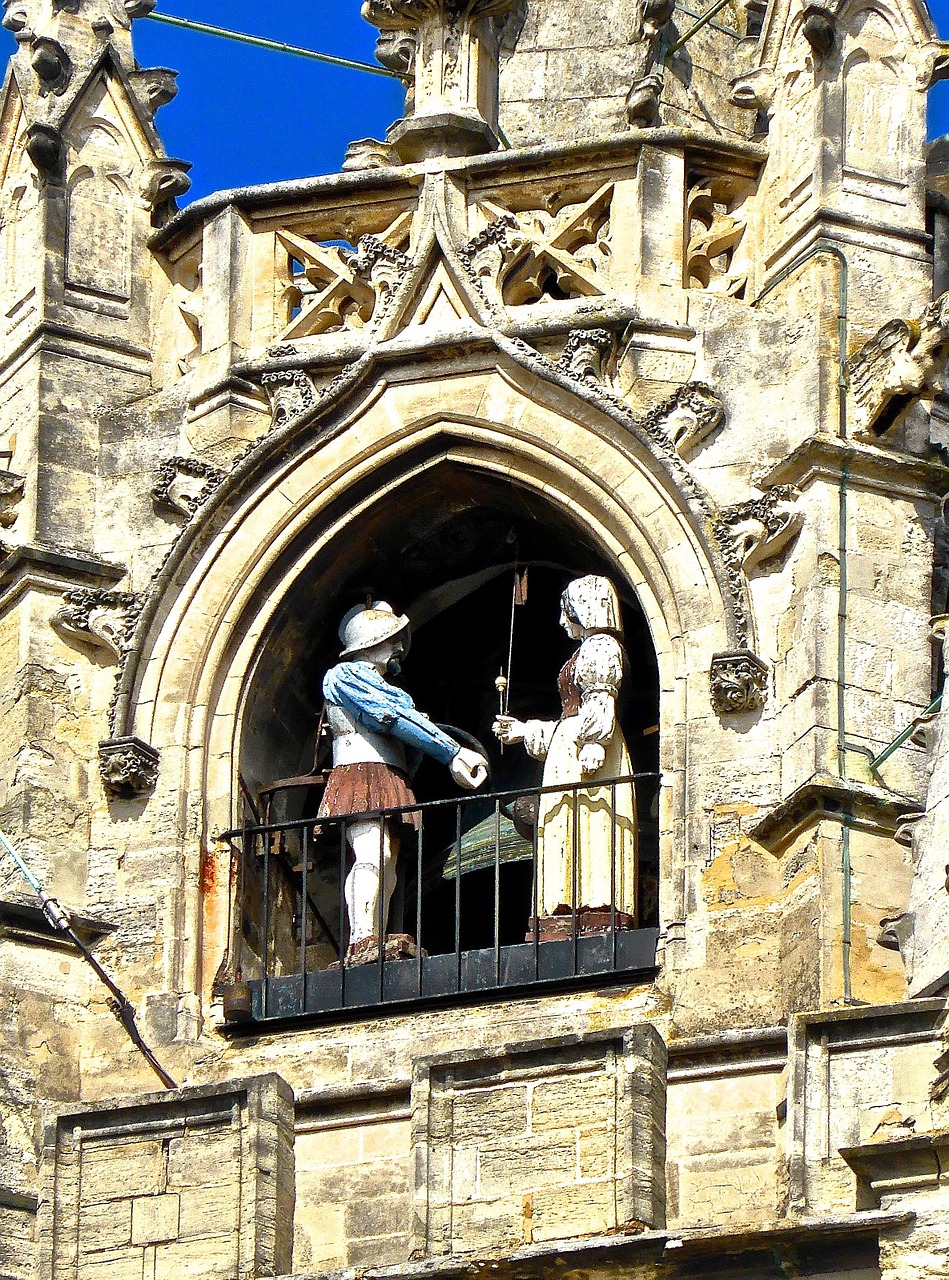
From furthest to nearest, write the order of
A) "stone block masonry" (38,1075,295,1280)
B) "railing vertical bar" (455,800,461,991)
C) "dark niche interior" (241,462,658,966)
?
"dark niche interior" (241,462,658,966) < "railing vertical bar" (455,800,461,991) < "stone block masonry" (38,1075,295,1280)

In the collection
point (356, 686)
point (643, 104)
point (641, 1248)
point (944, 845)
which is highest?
point (643, 104)

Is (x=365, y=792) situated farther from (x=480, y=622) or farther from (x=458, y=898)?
(x=480, y=622)

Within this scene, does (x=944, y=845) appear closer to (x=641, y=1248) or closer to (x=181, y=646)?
(x=641, y=1248)

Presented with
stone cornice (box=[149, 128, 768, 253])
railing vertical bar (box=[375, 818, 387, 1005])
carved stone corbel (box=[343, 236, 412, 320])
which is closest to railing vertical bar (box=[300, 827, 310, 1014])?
railing vertical bar (box=[375, 818, 387, 1005])

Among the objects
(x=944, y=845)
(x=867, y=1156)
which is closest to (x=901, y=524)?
(x=944, y=845)

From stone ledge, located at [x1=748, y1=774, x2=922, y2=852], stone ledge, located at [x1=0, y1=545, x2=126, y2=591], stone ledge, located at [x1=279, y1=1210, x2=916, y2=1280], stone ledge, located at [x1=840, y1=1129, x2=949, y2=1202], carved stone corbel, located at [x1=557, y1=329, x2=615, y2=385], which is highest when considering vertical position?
carved stone corbel, located at [x1=557, y1=329, x2=615, y2=385]

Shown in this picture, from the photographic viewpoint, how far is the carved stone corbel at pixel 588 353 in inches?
789

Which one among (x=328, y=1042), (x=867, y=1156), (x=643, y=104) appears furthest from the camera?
(x=643, y=104)

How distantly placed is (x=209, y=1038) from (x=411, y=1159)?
137 cm

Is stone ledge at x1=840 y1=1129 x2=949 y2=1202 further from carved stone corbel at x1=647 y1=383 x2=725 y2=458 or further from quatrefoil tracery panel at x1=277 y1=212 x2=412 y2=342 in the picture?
quatrefoil tracery panel at x1=277 y1=212 x2=412 y2=342

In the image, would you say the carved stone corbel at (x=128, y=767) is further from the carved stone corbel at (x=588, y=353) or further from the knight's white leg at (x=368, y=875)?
the carved stone corbel at (x=588, y=353)

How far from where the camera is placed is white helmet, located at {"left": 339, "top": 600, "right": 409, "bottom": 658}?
20.4 meters

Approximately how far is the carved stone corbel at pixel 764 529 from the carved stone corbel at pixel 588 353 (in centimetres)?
90

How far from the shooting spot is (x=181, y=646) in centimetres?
2008
